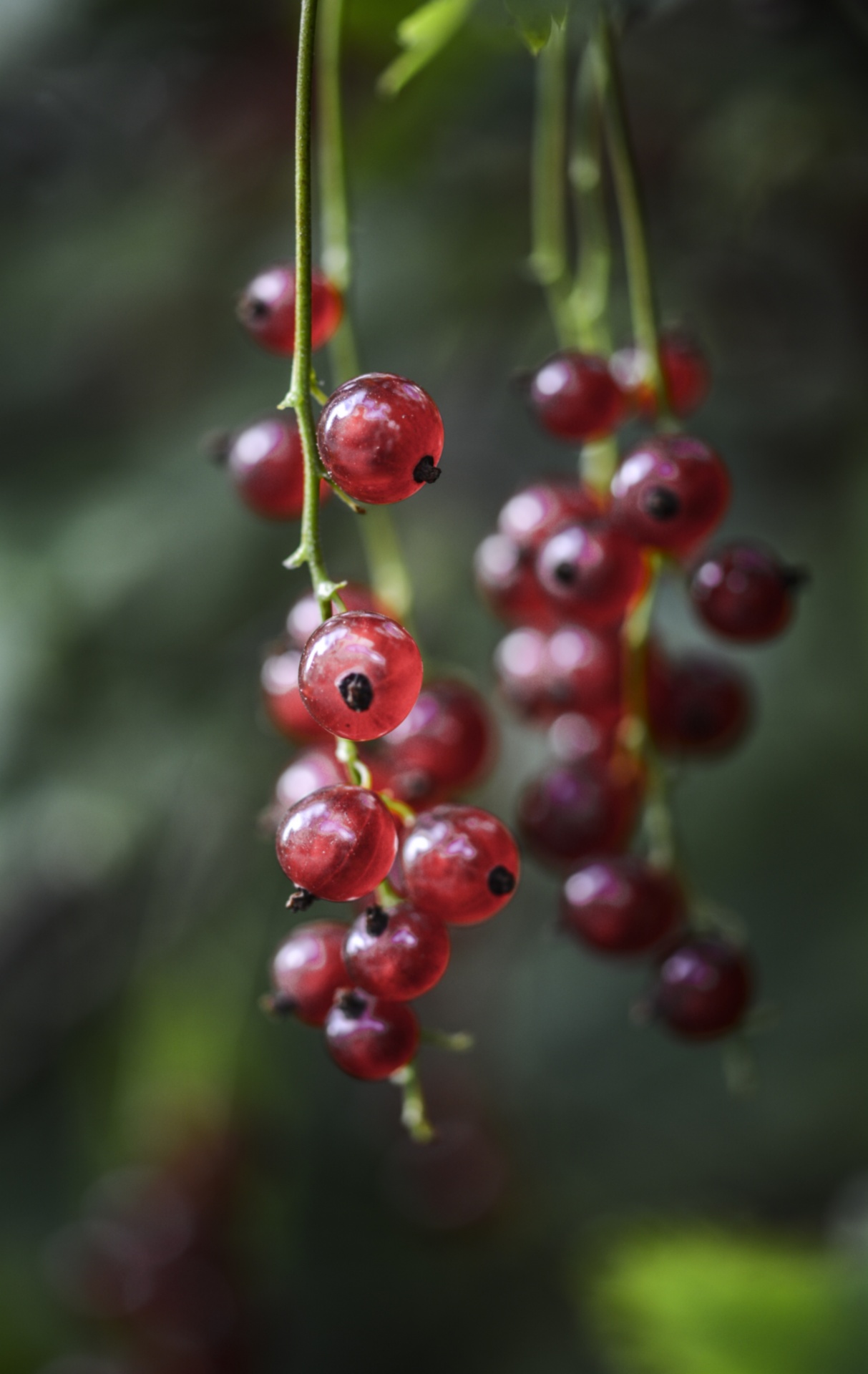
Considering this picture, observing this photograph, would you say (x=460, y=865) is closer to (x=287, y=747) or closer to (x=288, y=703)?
(x=288, y=703)

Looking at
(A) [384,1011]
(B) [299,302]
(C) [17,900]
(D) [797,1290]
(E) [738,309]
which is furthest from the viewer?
(C) [17,900]

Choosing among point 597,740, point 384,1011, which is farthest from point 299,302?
point 597,740

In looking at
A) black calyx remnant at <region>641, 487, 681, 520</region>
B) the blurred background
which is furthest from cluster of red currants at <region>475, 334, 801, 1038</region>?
the blurred background

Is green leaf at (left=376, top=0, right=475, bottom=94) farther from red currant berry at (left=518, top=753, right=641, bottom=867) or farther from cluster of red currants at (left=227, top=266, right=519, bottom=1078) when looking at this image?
red currant berry at (left=518, top=753, right=641, bottom=867)

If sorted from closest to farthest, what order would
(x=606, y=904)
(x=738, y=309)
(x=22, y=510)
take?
(x=606, y=904)
(x=22, y=510)
(x=738, y=309)

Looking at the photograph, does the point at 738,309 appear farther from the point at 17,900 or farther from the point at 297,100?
the point at 17,900

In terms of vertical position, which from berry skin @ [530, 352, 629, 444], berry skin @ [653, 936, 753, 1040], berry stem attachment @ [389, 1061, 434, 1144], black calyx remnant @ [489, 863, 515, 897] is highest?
berry skin @ [530, 352, 629, 444]

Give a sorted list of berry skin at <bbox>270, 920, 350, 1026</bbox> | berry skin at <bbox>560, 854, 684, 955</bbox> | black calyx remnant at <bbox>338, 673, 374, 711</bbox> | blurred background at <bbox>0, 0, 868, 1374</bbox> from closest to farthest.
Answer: black calyx remnant at <bbox>338, 673, 374, 711</bbox>, berry skin at <bbox>270, 920, 350, 1026</bbox>, berry skin at <bbox>560, 854, 684, 955</bbox>, blurred background at <bbox>0, 0, 868, 1374</bbox>
